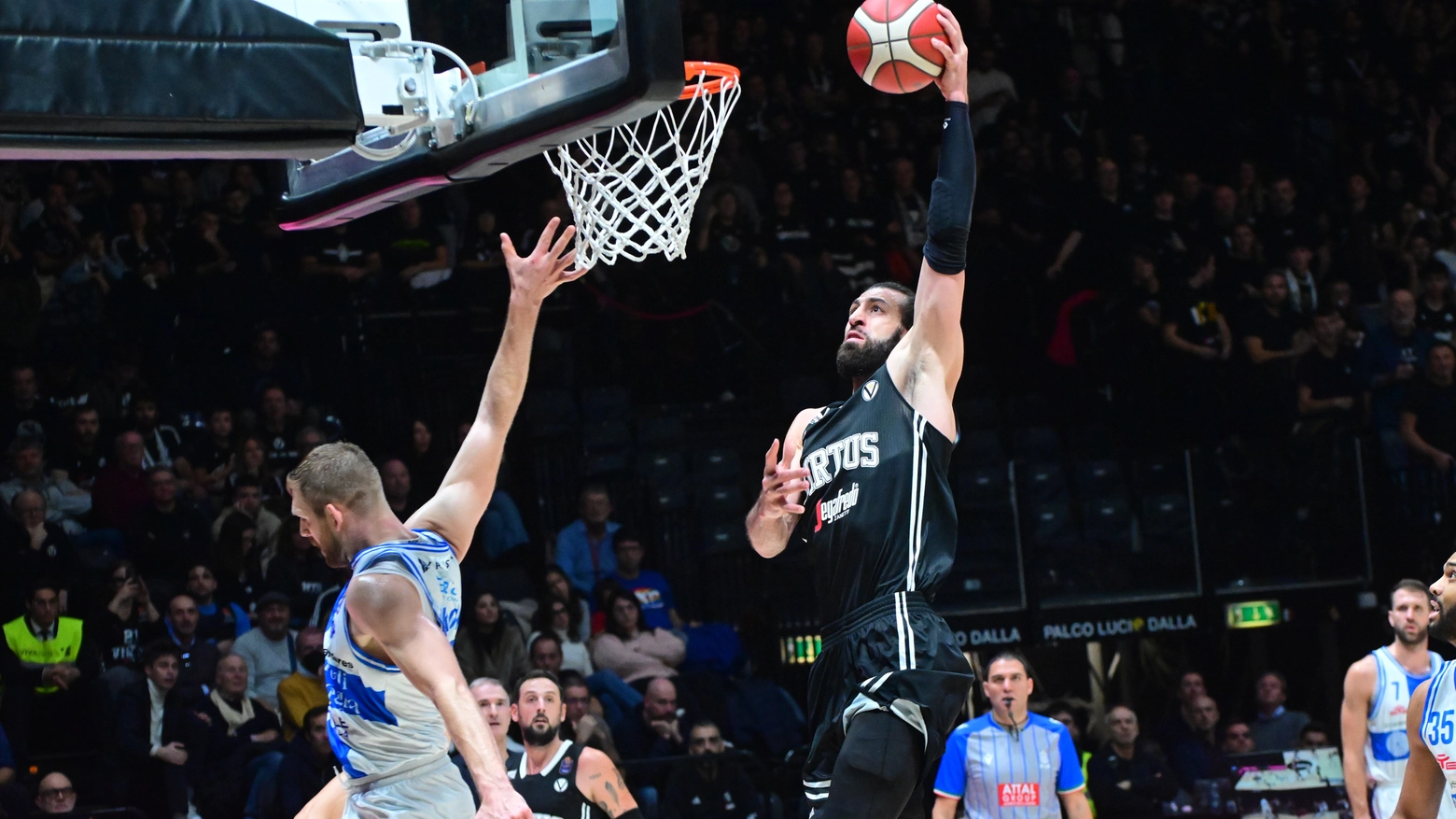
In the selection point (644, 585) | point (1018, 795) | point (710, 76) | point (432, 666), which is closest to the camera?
point (432, 666)

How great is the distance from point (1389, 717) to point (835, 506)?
480cm

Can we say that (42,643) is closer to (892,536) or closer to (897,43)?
(892,536)

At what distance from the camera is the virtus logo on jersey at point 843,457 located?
5148 mm

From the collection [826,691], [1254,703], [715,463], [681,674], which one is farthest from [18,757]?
[1254,703]

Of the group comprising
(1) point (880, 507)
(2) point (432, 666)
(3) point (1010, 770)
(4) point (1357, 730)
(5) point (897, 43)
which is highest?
(5) point (897, 43)

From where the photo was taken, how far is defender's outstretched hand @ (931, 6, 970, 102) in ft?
16.8

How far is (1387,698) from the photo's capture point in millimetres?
8641

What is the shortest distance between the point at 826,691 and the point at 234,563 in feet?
22.8

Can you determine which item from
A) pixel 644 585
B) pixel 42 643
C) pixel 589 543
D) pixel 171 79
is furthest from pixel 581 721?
pixel 171 79

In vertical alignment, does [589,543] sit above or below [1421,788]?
above

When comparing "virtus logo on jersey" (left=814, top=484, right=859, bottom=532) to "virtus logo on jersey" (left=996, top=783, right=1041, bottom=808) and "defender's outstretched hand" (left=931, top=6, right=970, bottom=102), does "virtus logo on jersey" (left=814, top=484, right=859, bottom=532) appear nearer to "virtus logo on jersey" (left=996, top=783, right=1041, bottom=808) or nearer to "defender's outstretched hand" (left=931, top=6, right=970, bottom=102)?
"defender's outstretched hand" (left=931, top=6, right=970, bottom=102)

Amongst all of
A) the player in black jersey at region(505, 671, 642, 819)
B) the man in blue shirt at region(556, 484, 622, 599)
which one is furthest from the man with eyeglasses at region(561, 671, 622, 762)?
the man in blue shirt at region(556, 484, 622, 599)

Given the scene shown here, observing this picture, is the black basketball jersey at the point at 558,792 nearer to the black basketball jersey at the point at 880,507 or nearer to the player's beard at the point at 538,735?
the player's beard at the point at 538,735

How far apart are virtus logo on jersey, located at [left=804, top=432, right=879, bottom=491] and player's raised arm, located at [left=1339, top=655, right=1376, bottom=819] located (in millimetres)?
4353
